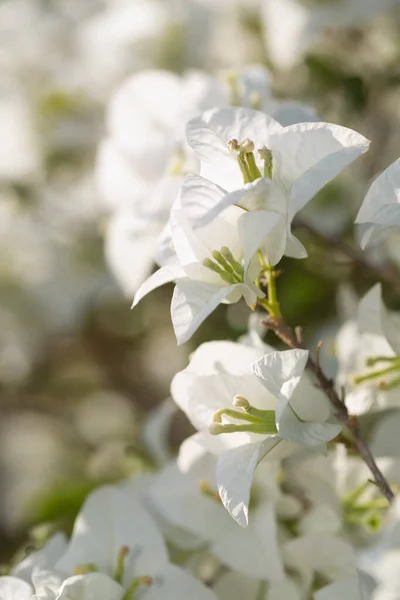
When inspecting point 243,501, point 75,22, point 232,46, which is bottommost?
point 243,501

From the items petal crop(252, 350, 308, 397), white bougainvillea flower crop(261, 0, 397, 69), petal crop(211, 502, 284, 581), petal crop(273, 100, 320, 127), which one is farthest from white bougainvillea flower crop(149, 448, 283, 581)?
white bougainvillea flower crop(261, 0, 397, 69)

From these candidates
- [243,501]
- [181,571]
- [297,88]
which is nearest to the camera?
[243,501]

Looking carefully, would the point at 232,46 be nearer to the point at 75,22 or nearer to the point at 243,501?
the point at 75,22

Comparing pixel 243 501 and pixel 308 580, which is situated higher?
pixel 243 501

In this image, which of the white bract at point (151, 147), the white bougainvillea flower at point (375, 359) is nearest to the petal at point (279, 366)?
the white bougainvillea flower at point (375, 359)

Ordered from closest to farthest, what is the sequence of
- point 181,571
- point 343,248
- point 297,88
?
point 181,571 → point 343,248 → point 297,88

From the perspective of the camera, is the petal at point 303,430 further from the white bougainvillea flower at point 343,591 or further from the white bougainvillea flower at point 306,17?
the white bougainvillea flower at point 306,17

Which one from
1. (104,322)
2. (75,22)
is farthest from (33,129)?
(104,322)

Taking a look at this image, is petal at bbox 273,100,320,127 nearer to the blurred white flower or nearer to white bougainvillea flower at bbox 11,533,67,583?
white bougainvillea flower at bbox 11,533,67,583
